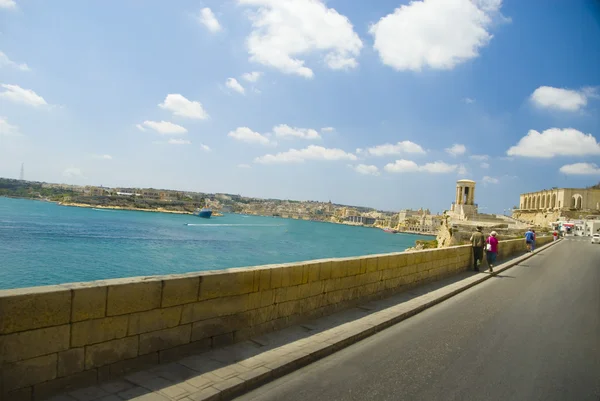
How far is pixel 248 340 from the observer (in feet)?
16.2

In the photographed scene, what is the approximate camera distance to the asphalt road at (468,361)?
13.0ft

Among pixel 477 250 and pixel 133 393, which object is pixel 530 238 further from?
pixel 133 393

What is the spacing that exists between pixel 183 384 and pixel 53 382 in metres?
1.03

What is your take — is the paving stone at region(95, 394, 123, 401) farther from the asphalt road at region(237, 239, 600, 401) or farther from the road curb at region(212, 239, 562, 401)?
the asphalt road at region(237, 239, 600, 401)

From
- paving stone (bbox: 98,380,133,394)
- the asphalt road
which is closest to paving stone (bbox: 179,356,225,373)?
the asphalt road

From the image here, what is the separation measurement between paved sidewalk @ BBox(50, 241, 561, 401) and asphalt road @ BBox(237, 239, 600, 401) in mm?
126

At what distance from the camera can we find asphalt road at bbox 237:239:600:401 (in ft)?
13.0

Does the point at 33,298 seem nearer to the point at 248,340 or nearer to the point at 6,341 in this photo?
the point at 6,341

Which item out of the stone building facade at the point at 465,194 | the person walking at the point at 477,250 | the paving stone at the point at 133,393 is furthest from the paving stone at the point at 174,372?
the stone building facade at the point at 465,194

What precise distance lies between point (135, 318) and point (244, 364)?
4.00ft

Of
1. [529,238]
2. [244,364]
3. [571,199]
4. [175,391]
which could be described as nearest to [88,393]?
[175,391]

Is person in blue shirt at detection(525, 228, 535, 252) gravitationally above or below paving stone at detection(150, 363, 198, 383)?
above

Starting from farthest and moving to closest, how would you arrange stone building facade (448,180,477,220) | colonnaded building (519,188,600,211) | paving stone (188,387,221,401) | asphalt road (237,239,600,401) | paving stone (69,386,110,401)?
1. colonnaded building (519,188,600,211)
2. stone building facade (448,180,477,220)
3. asphalt road (237,239,600,401)
4. paving stone (188,387,221,401)
5. paving stone (69,386,110,401)

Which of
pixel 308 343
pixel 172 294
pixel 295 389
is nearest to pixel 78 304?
pixel 172 294
